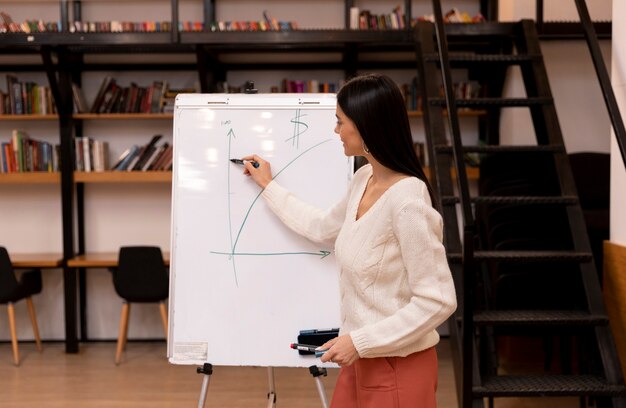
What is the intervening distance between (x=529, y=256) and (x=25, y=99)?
14.6 feet

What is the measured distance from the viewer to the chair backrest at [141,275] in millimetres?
5730

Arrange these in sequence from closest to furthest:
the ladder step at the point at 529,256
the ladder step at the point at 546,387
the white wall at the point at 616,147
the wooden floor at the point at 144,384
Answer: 1. the ladder step at the point at 546,387
2. the ladder step at the point at 529,256
3. the white wall at the point at 616,147
4. the wooden floor at the point at 144,384

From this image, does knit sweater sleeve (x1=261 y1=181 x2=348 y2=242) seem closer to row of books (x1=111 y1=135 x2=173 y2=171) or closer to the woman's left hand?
the woman's left hand

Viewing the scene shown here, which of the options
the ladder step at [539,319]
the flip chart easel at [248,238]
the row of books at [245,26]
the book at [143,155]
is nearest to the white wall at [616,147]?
the ladder step at [539,319]

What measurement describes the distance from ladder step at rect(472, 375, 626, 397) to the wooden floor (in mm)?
1172

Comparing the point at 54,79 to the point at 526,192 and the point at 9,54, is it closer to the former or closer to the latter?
the point at 9,54

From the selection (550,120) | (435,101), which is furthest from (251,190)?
(550,120)

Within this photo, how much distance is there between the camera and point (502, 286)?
4.54 meters

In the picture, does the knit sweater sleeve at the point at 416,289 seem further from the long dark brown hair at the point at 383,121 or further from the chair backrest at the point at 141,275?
the chair backrest at the point at 141,275

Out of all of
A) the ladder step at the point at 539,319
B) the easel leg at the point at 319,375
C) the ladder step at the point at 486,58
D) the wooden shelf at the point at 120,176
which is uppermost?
the ladder step at the point at 486,58

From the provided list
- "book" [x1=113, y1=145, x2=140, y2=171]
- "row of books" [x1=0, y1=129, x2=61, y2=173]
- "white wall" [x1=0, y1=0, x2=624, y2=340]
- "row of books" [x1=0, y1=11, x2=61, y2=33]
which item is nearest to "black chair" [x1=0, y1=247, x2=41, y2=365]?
"white wall" [x1=0, y1=0, x2=624, y2=340]

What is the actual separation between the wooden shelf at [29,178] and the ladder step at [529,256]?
3842 mm

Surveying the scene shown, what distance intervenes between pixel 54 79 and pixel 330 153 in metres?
3.77

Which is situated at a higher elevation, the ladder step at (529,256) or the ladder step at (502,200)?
→ the ladder step at (502,200)
